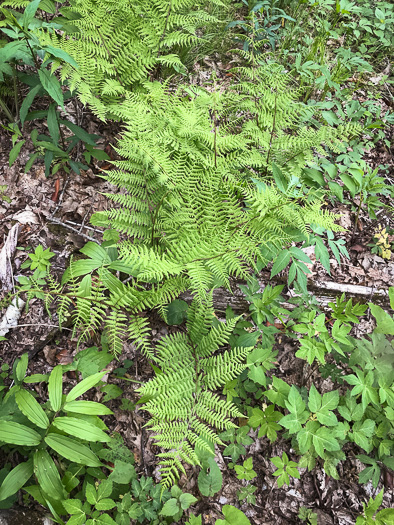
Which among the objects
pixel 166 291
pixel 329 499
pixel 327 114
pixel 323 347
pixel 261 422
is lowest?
pixel 329 499

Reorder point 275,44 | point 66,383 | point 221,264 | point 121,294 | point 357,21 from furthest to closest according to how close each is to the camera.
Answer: point 357,21
point 275,44
point 66,383
point 121,294
point 221,264

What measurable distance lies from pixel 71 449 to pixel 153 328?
1.11m

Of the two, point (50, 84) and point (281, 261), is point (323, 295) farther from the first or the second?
point (50, 84)

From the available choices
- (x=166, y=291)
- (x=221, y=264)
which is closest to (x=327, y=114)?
(x=221, y=264)

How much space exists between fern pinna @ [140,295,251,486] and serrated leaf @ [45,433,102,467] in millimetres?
341

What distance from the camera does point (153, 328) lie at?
8.77ft

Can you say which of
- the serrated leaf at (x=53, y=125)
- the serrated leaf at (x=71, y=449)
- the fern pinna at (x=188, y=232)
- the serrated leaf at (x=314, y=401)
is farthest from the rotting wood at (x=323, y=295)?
the serrated leaf at (x=53, y=125)

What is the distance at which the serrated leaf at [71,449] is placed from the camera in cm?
164

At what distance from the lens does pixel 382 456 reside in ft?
7.20

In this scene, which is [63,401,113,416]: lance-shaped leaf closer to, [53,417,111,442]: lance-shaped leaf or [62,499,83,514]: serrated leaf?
[53,417,111,442]: lance-shaped leaf

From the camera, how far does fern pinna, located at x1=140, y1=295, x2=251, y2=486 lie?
1.85 metres

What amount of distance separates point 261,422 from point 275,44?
4.20 m

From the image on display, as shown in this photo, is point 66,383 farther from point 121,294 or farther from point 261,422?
point 261,422

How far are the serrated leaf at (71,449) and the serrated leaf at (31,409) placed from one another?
74 millimetres
